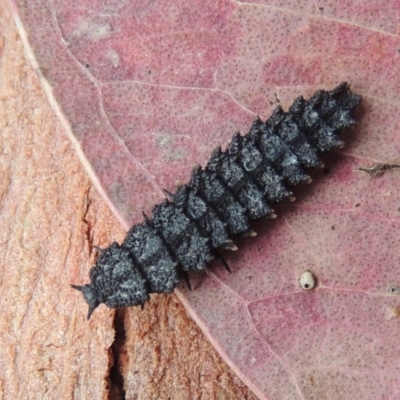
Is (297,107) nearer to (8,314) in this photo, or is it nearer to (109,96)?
(109,96)

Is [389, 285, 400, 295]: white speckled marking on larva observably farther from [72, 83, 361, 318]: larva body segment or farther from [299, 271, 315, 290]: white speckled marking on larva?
[72, 83, 361, 318]: larva body segment

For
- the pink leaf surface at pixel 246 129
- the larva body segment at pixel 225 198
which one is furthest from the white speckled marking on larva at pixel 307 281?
the larva body segment at pixel 225 198

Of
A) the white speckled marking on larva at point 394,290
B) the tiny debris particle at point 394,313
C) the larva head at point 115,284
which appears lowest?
the tiny debris particle at point 394,313

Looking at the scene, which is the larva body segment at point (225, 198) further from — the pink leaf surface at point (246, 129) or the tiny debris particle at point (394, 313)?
the tiny debris particle at point (394, 313)

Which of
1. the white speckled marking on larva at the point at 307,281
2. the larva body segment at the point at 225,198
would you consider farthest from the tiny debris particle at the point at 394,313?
the larva body segment at the point at 225,198

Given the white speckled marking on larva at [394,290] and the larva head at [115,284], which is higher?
the larva head at [115,284]

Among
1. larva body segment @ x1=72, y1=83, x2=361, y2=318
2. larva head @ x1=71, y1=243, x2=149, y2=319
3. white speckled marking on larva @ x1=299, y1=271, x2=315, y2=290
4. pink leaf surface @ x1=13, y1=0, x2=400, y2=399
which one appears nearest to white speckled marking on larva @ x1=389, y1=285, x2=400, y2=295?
pink leaf surface @ x1=13, y1=0, x2=400, y2=399
